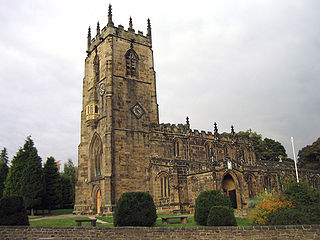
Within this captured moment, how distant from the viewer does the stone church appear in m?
29.2

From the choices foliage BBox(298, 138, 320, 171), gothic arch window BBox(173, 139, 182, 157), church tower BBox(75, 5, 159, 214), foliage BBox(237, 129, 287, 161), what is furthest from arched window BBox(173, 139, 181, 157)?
foliage BBox(298, 138, 320, 171)

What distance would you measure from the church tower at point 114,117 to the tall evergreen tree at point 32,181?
14.5 ft

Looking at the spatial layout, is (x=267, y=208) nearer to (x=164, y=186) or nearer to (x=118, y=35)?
(x=164, y=186)

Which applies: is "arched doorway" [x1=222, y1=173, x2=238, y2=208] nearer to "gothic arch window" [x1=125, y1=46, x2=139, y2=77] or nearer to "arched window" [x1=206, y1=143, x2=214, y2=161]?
"arched window" [x1=206, y1=143, x2=214, y2=161]

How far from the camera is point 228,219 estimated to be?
1606 cm

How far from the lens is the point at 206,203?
60.9 ft

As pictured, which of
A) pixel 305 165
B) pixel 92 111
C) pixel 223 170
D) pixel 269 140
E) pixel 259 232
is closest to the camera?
pixel 259 232

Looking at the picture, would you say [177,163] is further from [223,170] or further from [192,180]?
[223,170]

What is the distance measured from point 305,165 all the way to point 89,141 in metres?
35.4

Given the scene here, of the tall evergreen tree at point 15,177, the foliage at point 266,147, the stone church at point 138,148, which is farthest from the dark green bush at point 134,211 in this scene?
the foliage at point 266,147

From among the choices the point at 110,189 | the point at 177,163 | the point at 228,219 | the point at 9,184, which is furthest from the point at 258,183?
the point at 9,184

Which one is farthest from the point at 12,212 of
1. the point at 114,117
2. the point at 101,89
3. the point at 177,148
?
the point at 177,148

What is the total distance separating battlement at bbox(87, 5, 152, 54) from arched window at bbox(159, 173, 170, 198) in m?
15.9

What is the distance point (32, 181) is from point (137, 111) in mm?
13743
